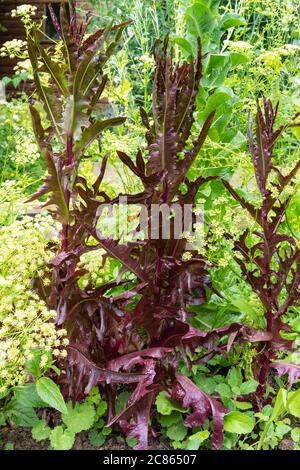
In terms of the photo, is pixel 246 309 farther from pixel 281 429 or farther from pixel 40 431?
pixel 40 431

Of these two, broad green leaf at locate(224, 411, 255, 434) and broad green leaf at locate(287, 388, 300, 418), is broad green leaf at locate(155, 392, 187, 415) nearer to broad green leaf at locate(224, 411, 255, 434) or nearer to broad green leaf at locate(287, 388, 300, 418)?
broad green leaf at locate(224, 411, 255, 434)

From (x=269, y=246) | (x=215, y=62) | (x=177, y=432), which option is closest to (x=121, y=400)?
(x=177, y=432)

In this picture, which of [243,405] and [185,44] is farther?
[185,44]

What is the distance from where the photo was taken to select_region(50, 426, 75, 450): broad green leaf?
1.22 m

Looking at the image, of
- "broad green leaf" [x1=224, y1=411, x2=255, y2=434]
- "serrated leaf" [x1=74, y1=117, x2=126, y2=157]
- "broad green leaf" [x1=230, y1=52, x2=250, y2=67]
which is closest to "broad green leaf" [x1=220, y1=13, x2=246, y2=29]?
"broad green leaf" [x1=230, y1=52, x2=250, y2=67]

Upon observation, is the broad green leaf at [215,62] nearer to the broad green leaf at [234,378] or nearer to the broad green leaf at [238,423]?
the broad green leaf at [234,378]

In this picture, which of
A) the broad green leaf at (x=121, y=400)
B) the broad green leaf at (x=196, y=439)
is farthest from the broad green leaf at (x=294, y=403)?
the broad green leaf at (x=121, y=400)

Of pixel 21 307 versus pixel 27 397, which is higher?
pixel 21 307

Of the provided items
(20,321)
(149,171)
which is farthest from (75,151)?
(20,321)

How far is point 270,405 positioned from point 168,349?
1.12 ft

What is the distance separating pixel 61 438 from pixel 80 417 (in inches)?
2.7

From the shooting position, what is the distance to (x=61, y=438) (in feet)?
4.06

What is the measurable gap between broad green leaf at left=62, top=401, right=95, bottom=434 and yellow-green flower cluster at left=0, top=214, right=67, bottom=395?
0.53ft

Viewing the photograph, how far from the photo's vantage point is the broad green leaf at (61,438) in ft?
4.00
